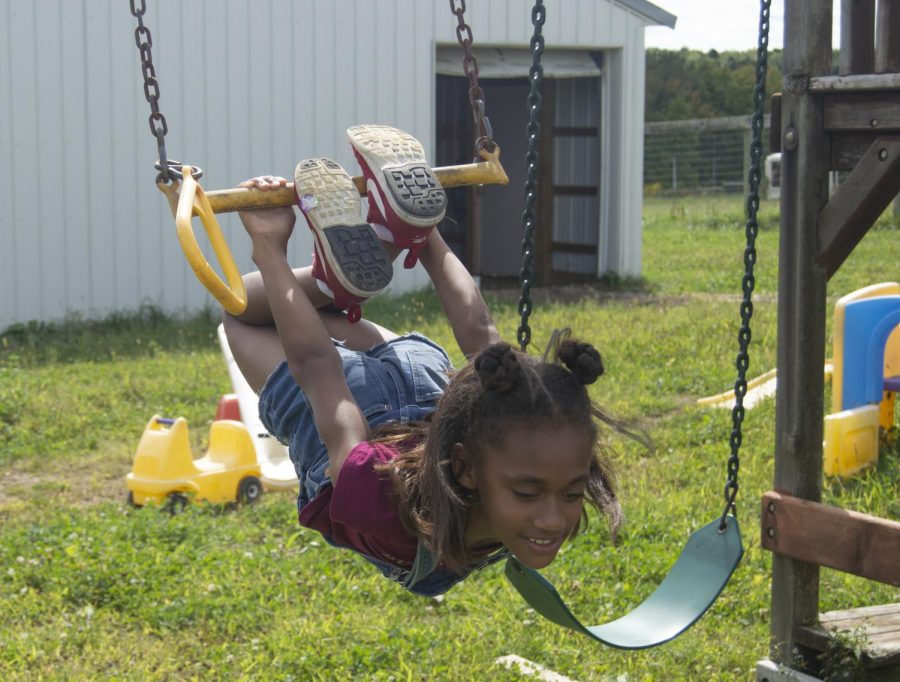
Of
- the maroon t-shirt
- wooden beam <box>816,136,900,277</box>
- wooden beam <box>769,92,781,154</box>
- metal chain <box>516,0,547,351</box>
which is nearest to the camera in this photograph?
the maroon t-shirt

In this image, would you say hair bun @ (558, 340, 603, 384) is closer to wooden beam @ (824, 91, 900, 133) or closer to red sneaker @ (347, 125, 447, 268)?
red sneaker @ (347, 125, 447, 268)

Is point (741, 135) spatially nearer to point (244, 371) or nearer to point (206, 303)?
point (206, 303)

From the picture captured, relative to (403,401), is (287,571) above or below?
below

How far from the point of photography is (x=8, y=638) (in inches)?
181

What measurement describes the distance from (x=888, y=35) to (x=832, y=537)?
1.54 meters

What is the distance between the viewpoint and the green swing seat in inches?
118

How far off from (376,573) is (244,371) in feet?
6.81

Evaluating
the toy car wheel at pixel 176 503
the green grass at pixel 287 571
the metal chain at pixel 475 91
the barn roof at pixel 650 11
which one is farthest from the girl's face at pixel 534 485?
the barn roof at pixel 650 11

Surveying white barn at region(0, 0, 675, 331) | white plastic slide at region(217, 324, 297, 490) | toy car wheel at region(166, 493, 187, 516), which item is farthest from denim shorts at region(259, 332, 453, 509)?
white barn at region(0, 0, 675, 331)

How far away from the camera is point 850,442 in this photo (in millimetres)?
6020

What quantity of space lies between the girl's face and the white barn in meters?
8.62

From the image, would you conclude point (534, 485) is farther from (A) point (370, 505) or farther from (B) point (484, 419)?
(A) point (370, 505)

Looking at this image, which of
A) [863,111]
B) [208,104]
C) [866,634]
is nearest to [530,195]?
[863,111]

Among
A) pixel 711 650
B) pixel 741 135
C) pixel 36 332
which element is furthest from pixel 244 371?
pixel 741 135
